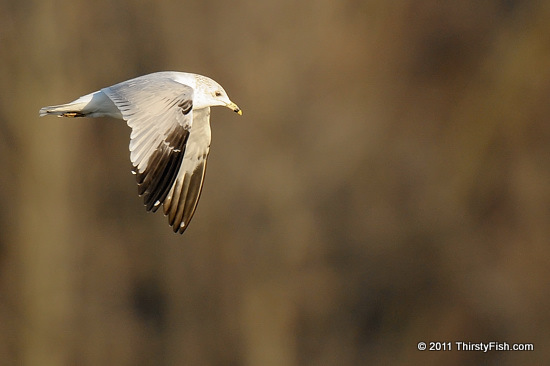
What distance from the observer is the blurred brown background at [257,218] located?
12.0 metres

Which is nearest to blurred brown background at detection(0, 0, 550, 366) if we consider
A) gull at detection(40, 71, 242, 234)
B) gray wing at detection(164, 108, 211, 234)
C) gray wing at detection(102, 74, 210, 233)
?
gray wing at detection(164, 108, 211, 234)

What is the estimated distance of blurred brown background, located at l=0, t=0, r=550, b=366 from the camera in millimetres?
11984

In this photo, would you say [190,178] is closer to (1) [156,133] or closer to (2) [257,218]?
(1) [156,133]

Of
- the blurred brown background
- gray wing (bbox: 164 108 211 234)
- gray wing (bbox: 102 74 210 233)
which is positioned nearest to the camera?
gray wing (bbox: 102 74 210 233)

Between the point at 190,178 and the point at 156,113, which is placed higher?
the point at 156,113

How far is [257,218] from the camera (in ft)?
38.1

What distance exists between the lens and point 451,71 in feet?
48.5

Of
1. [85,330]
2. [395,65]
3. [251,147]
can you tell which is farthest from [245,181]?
[395,65]

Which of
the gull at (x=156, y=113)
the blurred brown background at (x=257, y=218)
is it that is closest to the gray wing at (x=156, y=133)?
the gull at (x=156, y=113)

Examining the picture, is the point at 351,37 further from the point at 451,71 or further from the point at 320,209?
the point at 320,209

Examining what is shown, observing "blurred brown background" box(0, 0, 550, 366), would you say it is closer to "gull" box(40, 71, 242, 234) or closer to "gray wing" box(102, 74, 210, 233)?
"gull" box(40, 71, 242, 234)

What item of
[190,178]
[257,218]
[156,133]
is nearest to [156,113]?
[156,133]

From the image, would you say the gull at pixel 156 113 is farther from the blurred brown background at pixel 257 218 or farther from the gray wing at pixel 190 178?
the blurred brown background at pixel 257 218

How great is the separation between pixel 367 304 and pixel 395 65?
363cm
